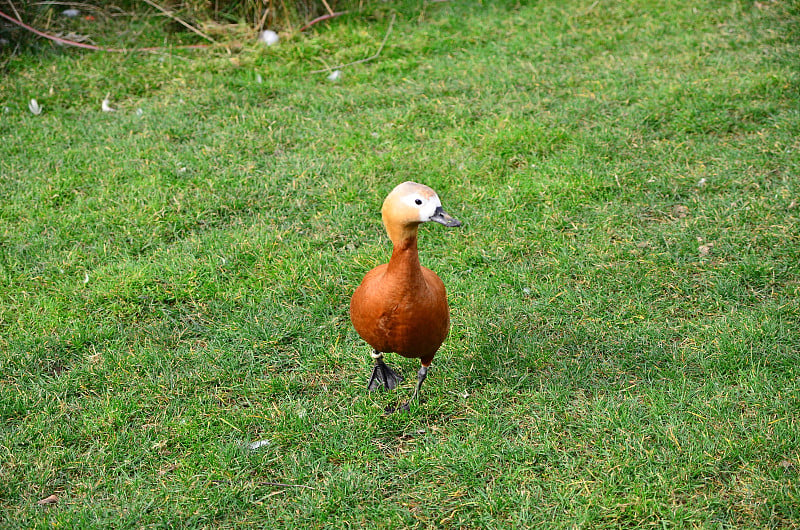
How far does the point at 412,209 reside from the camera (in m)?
2.84

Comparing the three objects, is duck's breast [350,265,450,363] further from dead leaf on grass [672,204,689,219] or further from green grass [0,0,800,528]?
dead leaf on grass [672,204,689,219]

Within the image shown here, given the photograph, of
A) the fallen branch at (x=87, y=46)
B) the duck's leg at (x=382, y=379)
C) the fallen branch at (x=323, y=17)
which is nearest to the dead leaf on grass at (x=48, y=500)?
the duck's leg at (x=382, y=379)

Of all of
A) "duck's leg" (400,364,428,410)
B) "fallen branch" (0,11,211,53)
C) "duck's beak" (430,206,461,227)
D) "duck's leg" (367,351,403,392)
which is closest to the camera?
"duck's beak" (430,206,461,227)

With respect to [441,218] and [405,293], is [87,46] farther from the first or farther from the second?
[441,218]

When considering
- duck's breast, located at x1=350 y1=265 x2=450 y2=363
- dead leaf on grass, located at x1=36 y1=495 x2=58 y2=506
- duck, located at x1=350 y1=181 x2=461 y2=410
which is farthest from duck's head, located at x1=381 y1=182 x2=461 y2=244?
dead leaf on grass, located at x1=36 y1=495 x2=58 y2=506

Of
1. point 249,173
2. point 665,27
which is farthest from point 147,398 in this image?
point 665,27

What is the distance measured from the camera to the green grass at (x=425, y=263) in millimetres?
3113

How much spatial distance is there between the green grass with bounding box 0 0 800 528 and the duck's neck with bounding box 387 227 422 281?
840 mm

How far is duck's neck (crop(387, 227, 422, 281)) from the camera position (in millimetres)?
2973

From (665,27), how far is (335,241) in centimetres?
A: 469

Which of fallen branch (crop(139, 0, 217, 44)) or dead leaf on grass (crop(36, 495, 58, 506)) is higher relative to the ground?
fallen branch (crop(139, 0, 217, 44))

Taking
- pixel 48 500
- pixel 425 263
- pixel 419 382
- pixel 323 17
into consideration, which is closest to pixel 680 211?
pixel 425 263

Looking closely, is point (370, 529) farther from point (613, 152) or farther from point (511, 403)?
point (613, 152)

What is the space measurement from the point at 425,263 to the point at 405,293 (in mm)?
1439
